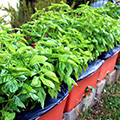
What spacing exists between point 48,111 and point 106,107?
1602mm

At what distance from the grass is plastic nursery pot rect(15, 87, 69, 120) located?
3.05ft

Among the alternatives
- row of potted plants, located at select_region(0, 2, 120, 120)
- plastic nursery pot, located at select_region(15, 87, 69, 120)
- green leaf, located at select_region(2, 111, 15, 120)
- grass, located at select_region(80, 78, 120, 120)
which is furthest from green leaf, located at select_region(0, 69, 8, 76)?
grass, located at select_region(80, 78, 120, 120)

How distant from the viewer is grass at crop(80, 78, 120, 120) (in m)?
2.71

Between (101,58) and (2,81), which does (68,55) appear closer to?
(2,81)

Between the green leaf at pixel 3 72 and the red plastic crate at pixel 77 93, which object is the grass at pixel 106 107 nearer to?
the red plastic crate at pixel 77 93

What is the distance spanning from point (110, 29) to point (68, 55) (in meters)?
1.26

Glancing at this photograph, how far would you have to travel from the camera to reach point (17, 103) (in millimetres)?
1275

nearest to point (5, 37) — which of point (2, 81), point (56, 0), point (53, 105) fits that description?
point (2, 81)

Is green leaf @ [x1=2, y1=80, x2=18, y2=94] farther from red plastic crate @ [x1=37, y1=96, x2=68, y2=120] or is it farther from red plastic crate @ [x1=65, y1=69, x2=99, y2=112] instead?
red plastic crate @ [x1=65, y1=69, x2=99, y2=112]

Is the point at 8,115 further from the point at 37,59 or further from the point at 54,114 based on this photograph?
the point at 54,114

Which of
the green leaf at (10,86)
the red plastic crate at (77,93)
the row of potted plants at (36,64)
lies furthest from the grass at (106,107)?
the green leaf at (10,86)

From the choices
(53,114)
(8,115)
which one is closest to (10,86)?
(8,115)

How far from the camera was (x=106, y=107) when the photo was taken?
294 centimetres

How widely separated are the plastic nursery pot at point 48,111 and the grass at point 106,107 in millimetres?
930
